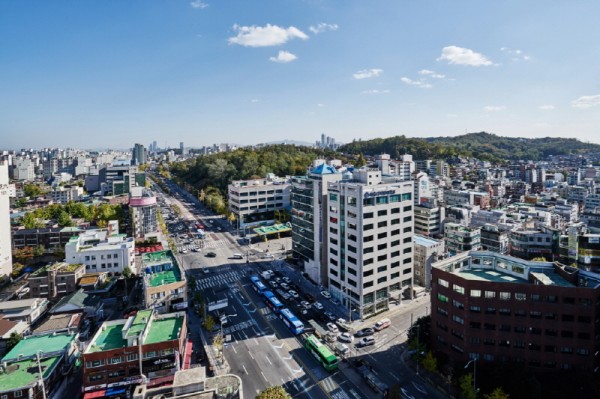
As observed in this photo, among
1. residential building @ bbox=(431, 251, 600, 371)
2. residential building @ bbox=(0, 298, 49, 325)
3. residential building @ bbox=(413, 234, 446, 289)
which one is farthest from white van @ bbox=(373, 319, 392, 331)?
residential building @ bbox=(0, 298, 49, 325)

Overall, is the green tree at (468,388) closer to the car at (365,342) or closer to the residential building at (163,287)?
the car at (365,342)

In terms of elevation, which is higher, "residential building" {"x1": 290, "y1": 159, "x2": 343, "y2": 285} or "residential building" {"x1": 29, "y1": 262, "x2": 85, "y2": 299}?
"residential building" {"x1": 290, "y1": 159, "x2": 343, "y2": 285}

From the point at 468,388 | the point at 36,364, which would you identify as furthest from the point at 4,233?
the point at 468,388

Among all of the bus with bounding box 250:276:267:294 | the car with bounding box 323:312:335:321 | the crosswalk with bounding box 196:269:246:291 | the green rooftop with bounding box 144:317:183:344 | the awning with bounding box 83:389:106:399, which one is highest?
→ the green rooftop with bounding box 144:317:183:344

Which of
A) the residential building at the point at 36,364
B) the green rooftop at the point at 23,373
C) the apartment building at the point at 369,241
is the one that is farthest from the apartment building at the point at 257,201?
the green rooftop at the point at 23,373

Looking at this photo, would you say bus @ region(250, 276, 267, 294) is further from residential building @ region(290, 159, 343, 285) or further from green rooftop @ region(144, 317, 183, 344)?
green rooftop @ region(144, 317, 183, 344)

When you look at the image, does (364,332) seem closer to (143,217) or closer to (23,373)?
(23,373)

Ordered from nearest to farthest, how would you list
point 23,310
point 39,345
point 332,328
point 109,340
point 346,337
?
point 109,340 < point 39,345 < point 346,337 < point 332,328 < point 23,310
